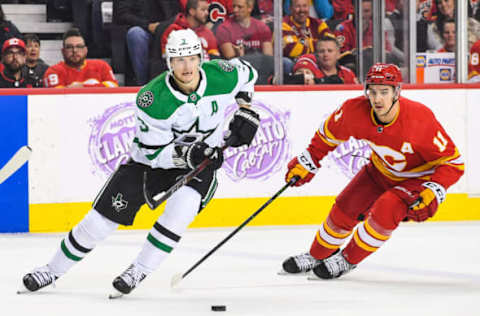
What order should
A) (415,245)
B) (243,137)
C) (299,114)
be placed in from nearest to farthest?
(243,137) → (415,245) → (299,114)

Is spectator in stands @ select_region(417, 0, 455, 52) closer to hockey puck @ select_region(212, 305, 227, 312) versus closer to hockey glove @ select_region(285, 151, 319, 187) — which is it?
hockey glove @ select_region(285, 151, 319, 187)

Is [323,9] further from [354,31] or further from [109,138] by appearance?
[109,138]

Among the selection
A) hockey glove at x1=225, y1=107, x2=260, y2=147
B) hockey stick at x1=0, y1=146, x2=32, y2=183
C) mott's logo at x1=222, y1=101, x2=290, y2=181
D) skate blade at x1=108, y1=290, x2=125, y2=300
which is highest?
hockey glove at x1=225, y1=107, x2=260, y2=147

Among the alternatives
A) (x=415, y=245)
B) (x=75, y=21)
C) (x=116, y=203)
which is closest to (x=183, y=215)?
(x=116, y=203)

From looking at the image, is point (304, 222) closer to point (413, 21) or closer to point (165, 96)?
point (413, 21)

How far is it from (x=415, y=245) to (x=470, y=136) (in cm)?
116

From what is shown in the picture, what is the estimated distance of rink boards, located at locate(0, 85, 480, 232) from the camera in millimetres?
5098

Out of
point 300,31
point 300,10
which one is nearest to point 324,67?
point 300,31

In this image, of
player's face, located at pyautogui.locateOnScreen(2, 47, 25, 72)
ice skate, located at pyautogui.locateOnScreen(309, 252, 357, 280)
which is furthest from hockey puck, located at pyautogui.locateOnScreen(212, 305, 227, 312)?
player's face, located at pyautogui.locateOnScreen(2, 47, 25, 72)

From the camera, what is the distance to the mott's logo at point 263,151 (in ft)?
17.4

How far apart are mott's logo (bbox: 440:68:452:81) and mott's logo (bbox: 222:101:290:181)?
1.09 meters

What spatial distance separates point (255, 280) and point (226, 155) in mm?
1603

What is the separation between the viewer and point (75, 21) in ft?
18.6

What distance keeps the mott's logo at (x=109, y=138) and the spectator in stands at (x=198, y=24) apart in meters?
0.53
